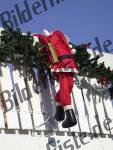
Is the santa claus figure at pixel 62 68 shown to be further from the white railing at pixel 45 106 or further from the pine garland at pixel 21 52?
the white railing at pixel 45 106

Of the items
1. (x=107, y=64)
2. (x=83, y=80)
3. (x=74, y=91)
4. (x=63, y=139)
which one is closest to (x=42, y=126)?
(x=63, y=139)

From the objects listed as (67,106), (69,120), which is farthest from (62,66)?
(69,120)

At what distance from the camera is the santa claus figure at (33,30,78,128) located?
3.92 meters

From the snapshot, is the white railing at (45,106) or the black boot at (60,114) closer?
the white railing at (45,106)

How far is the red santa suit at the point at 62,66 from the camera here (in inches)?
155

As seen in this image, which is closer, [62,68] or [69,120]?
[69,120]

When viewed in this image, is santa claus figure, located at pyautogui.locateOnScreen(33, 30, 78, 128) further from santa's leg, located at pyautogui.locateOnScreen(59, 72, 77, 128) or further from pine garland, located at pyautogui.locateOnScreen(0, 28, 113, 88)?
pine garland, located at pyautogui.locateOnScreen(0, 28, 113, 88)

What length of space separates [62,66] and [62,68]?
0.08 ft

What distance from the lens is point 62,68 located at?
405cm

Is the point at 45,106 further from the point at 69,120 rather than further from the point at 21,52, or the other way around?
the point at 21,52

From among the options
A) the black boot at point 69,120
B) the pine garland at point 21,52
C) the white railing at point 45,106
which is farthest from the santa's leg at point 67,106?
the pine garland at point 21,52

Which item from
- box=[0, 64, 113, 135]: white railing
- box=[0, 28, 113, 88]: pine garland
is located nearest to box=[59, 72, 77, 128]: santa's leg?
box=[0, 64, 113, 135]: white railing

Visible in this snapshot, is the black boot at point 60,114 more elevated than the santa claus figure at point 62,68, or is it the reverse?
the santa claus figure at point 62,68

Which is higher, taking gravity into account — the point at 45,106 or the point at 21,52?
the point at 21,52
